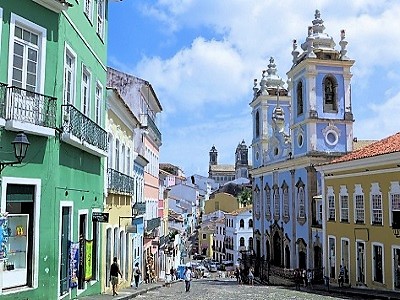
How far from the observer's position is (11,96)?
942 centimetres

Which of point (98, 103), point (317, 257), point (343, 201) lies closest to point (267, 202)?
point (317, 257)

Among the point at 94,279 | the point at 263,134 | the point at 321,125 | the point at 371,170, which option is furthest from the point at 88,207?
the point at 263,134

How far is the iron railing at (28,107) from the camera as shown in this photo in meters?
9.35

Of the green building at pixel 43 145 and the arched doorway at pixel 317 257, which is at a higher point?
the green building at pixel 43 145

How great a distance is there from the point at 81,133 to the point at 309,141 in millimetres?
24427

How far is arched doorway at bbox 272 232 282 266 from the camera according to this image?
1633 inches

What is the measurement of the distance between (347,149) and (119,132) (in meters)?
19.7

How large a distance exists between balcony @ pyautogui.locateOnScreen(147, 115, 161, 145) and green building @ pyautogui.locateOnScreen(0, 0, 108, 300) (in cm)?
1945

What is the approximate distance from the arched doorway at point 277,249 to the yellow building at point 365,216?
1154 cm

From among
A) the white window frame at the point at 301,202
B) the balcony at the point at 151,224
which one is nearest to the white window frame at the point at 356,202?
the white window frame at the point at 301,202

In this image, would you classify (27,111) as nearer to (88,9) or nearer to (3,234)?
(3,234)

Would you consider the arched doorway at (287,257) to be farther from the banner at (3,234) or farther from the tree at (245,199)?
the tree at (245,199)

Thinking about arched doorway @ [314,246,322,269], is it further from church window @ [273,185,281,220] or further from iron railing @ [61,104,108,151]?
iron railing @ [61,104,108,151]

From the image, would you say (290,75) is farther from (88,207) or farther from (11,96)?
(11,96)
